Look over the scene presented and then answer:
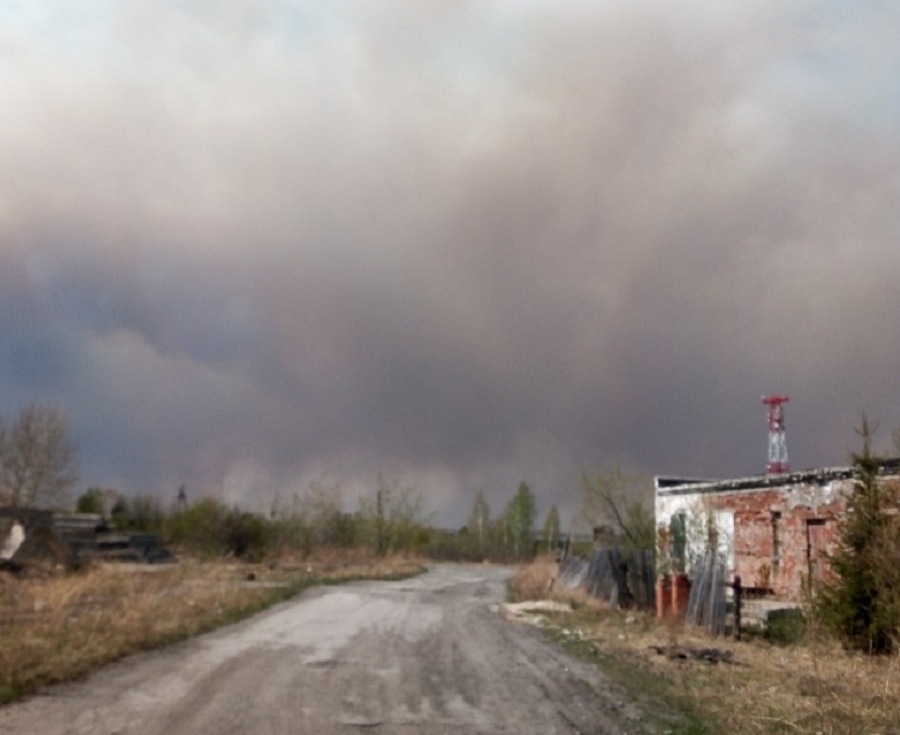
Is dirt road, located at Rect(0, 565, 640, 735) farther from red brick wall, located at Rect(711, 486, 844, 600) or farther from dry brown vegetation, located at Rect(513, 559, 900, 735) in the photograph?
red brick wall, located at Rect(711, 486, 844, 600)

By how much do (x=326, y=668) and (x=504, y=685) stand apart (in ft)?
8.75

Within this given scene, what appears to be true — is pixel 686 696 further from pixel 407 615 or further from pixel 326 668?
pixel 407 615

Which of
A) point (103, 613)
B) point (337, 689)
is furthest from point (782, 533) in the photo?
point (337, 689)

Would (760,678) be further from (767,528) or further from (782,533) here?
(767,528)

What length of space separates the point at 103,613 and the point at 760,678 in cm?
1186

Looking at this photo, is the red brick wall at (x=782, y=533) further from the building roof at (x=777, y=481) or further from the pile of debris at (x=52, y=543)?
the pile of debris at (x=52, y=543)

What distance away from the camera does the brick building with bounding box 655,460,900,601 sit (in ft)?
87.5

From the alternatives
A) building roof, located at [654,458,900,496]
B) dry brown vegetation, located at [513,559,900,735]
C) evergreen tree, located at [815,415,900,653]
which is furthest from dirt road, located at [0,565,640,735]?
building roof, located at [654,458,900,496]

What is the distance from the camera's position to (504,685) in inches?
526

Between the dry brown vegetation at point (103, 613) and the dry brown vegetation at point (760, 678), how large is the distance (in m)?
7.41

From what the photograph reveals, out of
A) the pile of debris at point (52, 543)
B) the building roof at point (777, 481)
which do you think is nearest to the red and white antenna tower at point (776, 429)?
the building roof at point (777, 481)

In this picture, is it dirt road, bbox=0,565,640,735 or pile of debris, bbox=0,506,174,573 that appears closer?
dirt road, bbox=0,565,640,735

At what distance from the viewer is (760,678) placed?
1452 cm

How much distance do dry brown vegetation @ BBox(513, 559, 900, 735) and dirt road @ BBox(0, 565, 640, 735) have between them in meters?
0.96
